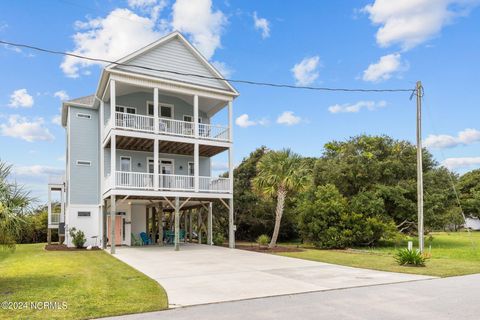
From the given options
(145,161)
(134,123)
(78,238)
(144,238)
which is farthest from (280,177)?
(78,238)

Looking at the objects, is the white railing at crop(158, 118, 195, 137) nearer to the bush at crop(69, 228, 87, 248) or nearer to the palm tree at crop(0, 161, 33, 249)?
the bush at crop(69, 228, 87, 248)

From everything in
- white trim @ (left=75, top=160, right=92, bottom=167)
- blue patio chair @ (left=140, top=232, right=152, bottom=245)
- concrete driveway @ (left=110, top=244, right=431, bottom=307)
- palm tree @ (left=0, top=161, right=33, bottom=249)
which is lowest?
blue patio chair @ (left=140, top=232, right=152, bottom=245)

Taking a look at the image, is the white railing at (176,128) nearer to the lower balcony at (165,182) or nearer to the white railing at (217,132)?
the white railing at (217,132)

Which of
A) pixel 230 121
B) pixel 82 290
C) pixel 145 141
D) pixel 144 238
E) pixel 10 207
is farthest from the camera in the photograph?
pixel 144 238

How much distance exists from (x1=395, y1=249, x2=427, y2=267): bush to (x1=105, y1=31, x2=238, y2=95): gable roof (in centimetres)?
1360

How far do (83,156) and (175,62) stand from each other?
26.6 ft

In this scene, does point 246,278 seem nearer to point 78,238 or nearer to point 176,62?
point 78,238

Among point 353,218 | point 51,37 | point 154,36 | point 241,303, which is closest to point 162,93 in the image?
point 154,36

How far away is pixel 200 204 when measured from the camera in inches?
1016

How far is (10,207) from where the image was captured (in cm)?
858

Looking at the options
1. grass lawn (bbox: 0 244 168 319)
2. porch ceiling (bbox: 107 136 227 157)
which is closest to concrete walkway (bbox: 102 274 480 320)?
grass lawn (bbox: 0 244 168 319)

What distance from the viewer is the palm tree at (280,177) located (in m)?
21.1

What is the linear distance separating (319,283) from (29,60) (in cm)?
1416

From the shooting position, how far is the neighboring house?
20.7 m
